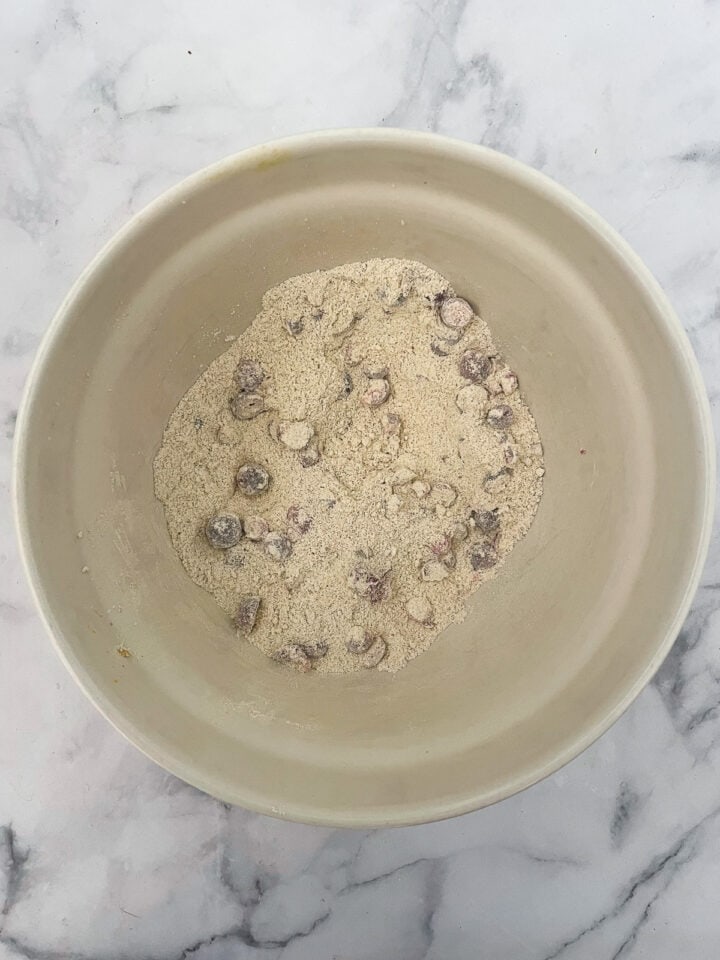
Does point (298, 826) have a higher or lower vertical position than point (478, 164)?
lower

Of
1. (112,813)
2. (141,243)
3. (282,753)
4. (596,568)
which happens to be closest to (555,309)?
(596,568)

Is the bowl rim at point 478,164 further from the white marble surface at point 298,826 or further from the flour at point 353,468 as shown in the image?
the white marble surface at point 298,826

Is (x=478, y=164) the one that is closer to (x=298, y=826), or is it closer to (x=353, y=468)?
(x=353, y=468)

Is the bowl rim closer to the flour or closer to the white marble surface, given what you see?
the flour

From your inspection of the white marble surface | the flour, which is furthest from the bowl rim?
the white marble surface

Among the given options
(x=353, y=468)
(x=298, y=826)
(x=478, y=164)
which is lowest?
(x=298, y=826)

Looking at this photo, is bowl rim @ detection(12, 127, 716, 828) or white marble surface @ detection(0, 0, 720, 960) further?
white marble surface @ detection(0, 0, 720, 960)

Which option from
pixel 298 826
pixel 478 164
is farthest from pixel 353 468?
pixel 298 826
